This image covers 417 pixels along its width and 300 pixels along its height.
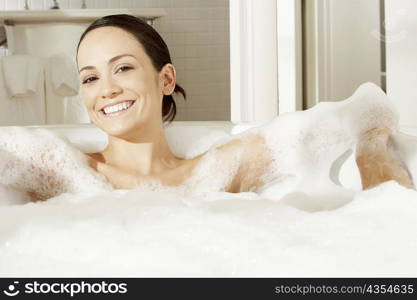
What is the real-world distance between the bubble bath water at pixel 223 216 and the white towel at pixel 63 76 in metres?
1.65

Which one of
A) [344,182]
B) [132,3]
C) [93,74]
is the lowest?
[344,182]

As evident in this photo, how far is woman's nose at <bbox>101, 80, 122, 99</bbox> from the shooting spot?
4.72ft

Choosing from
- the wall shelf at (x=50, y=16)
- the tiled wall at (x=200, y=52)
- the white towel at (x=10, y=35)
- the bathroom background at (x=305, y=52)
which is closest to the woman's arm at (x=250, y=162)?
the bathroom background at (x=305, y=52)

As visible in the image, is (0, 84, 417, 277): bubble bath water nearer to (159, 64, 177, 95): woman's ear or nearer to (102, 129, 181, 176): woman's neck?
(102, 129, 181, 176): woman's neck

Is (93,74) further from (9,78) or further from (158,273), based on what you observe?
(9,78)

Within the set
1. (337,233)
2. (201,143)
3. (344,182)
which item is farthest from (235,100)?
(337,233)

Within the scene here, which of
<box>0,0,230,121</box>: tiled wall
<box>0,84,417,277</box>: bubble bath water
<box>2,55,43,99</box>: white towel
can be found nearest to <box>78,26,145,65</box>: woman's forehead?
<box>0,84,417,277</box>: bubble bath water

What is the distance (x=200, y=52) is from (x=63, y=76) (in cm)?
132

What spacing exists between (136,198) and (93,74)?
0.32 m

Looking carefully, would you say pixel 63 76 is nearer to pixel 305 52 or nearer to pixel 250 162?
pixel 305 52

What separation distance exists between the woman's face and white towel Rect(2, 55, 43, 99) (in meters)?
1.67

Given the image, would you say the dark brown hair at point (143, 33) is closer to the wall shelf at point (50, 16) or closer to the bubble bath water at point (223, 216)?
the bubble bath water at point (223, 216)

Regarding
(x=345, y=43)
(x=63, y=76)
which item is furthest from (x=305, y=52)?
(x=63, y=76)

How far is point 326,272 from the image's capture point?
895mm
